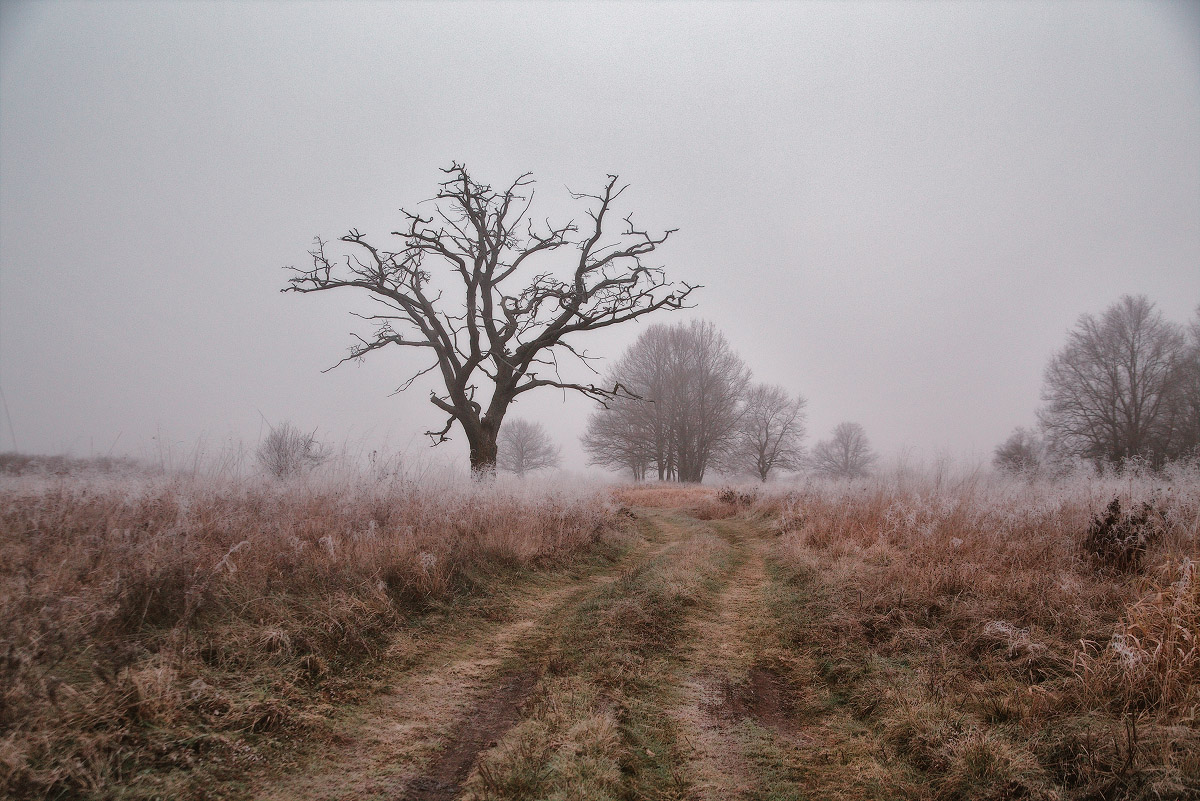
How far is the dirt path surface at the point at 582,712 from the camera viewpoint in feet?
8.25

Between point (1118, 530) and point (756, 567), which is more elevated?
point (1118, 530)

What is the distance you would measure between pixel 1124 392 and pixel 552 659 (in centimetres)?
3099

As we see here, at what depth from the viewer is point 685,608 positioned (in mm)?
5273

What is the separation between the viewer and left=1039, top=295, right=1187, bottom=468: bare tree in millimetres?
20859

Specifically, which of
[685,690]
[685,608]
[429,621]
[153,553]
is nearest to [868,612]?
[685,608]

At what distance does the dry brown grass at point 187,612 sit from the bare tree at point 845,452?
4972cm

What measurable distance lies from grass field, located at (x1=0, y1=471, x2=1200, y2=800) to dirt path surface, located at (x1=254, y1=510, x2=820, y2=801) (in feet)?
0.06

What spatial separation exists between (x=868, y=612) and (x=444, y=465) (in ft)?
23.9

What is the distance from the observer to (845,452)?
4988 cm

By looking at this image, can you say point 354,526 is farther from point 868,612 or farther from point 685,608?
point 868,612

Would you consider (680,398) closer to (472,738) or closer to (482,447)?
(482,447)

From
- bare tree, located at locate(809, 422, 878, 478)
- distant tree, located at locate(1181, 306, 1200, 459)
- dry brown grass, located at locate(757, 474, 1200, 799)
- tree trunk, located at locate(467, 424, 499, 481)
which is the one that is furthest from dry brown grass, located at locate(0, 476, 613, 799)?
bare tree, located at locate(809, 422, 878, 478)

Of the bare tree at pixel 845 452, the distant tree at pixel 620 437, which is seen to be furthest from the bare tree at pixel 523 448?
the bare tree at pixel 845 452

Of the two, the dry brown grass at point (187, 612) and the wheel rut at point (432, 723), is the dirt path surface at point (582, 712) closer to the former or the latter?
the wheel rut at point (432, 723)
